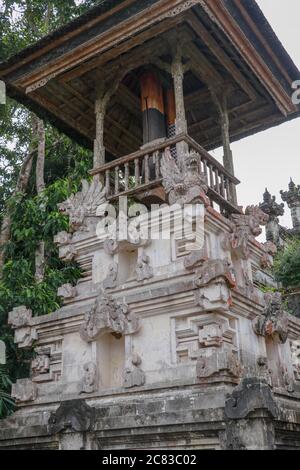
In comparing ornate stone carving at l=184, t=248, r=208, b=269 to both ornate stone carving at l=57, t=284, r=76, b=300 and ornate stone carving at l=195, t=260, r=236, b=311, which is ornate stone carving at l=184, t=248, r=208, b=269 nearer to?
ornate stone carving at l=195, t=260, r=236, b=311

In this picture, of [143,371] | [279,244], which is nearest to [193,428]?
[143,371]

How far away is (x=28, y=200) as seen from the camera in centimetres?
1123

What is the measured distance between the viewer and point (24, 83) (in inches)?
328

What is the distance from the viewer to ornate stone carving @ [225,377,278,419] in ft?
16.1

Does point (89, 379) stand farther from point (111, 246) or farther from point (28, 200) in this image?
point (28, 200)

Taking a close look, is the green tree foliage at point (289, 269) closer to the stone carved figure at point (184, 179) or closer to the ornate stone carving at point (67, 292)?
the stone carved figure at point (184, 179)

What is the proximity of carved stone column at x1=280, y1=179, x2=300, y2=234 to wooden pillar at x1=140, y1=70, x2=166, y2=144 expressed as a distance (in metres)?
13.7

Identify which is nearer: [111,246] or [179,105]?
[111,246]

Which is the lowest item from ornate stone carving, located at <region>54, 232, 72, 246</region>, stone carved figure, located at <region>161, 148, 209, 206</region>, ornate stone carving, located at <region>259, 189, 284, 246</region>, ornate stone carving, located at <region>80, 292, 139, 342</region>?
ornate stone carving, located at <region>80, 292, 139, 342</region>

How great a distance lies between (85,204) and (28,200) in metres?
3.86

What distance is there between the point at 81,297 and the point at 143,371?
1.59m

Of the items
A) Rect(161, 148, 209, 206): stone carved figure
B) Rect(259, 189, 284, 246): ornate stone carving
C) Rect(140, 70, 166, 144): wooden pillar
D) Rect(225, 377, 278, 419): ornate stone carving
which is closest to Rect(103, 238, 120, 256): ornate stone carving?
Rect(161, 148, 209, 206): stone carved figure

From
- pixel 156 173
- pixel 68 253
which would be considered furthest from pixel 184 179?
pixel 68 253
